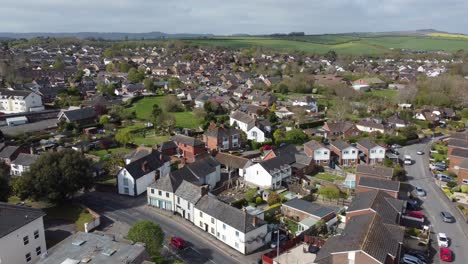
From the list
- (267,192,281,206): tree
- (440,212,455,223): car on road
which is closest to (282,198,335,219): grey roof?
(267,192,281,206): tree

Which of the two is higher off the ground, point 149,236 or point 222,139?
point 149,236

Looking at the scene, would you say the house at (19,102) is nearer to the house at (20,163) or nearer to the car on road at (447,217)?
the house at (20,163)

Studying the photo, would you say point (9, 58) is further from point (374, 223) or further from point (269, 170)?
point (374, 223)

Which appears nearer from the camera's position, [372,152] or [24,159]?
[24,159]

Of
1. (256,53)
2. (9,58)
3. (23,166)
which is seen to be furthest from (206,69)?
(23,166)

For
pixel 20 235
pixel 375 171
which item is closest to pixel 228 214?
pixel 20 235

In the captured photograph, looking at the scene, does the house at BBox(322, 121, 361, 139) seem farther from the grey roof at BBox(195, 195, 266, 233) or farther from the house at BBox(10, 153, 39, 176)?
the house at BBox(10, 153, 39, 176)

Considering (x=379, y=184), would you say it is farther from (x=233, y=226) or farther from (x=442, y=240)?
(x=233, y=226)
